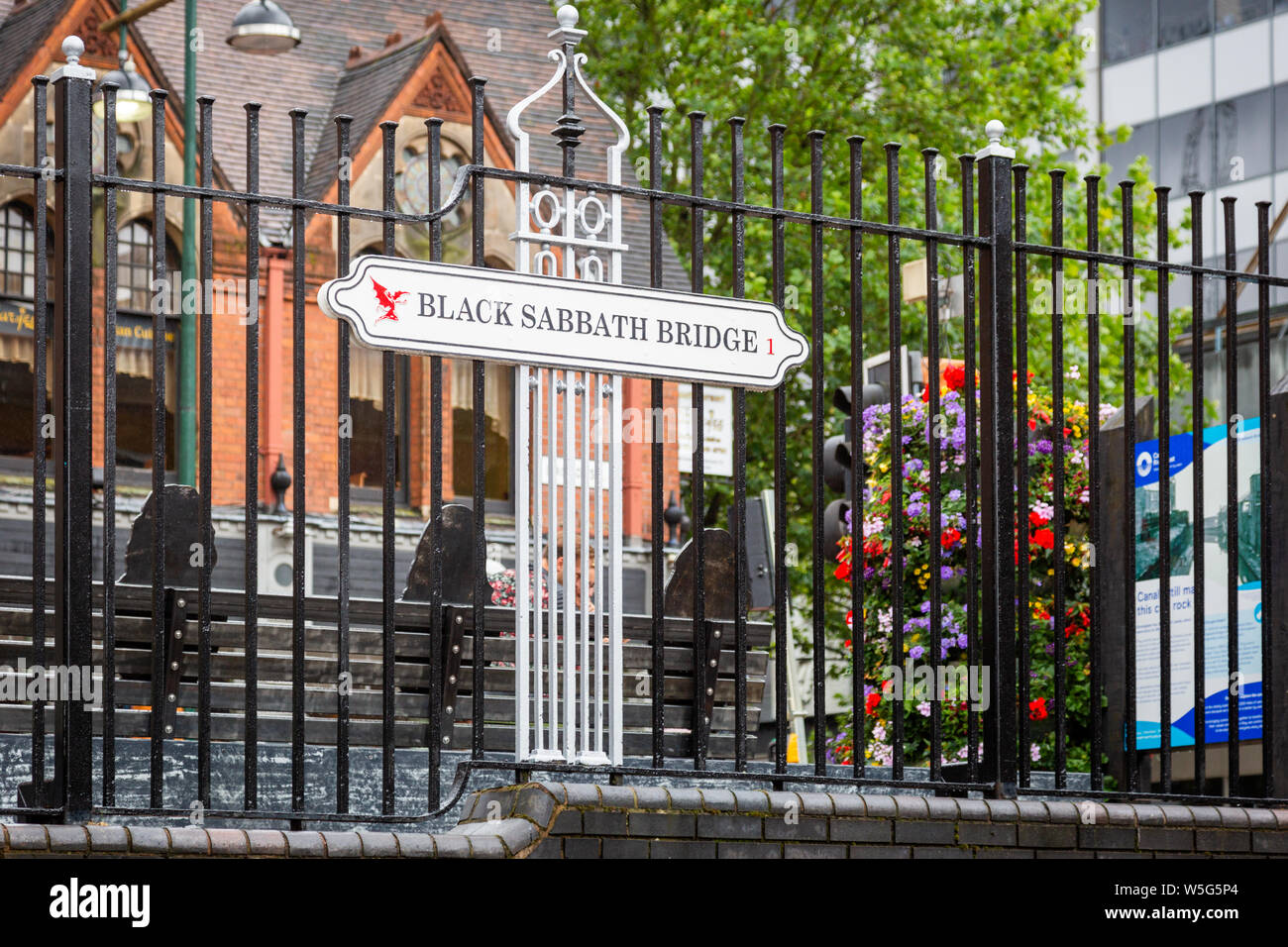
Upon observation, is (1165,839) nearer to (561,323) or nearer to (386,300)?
(561,323)

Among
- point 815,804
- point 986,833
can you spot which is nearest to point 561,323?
point 815,804

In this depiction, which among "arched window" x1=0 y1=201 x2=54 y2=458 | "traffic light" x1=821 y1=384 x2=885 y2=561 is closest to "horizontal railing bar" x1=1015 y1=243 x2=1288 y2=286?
"traffic light" x1=821 y1=384 x2=885 y2=561

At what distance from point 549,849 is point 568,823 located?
97 mm

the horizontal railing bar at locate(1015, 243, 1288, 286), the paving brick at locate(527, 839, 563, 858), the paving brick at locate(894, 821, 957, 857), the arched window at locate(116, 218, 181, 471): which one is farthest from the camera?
the arched window at locate(116, 218, 181, 471)

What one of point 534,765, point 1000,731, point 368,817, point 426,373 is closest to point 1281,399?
point 1000,731

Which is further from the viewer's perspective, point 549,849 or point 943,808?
point 943,808

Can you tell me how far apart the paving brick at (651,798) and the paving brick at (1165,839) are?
5.90 ft

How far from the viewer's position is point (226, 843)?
5.13 meters

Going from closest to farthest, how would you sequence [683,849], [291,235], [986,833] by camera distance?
[683,849]
[986,833]
[291,235]

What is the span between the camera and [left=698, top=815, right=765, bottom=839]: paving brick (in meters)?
5.91

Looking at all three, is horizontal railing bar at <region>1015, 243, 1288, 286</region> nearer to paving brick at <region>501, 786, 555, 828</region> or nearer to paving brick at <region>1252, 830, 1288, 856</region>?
paving brick at <region>1252, 830, 1288, 856</region>

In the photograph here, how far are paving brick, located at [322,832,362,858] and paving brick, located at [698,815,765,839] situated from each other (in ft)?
3.61

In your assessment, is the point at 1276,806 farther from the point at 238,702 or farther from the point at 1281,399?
the point at 238,702
